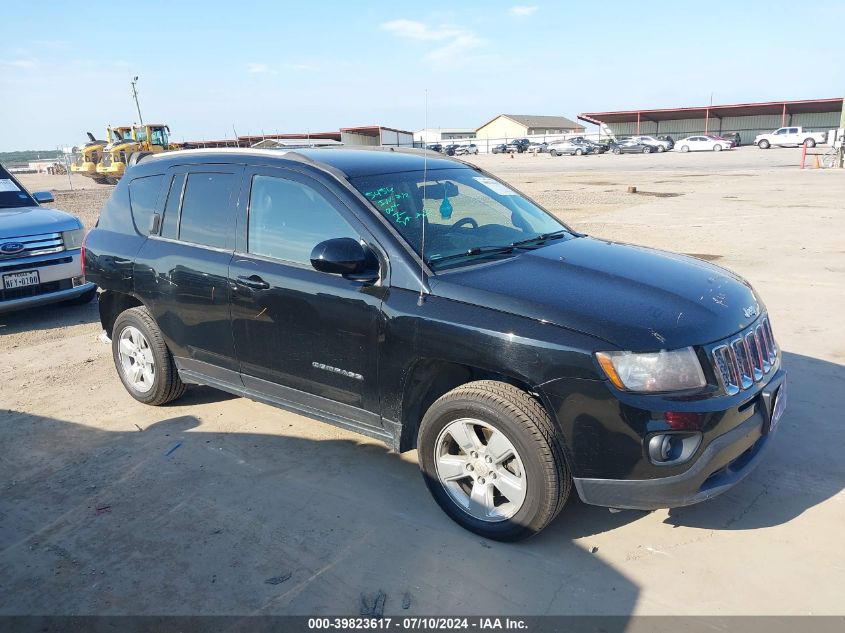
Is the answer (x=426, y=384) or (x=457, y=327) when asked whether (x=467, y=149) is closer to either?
(x=426, y=384)

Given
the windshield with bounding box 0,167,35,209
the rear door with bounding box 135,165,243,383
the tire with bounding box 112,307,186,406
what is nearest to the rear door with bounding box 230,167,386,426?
the rear door with bounding box 135,165,243,383

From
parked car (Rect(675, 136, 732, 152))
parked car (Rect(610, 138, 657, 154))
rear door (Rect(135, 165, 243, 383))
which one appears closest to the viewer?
rear door (Rect(135, 165, 243, 383))

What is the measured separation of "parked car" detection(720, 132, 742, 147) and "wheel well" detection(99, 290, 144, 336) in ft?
196

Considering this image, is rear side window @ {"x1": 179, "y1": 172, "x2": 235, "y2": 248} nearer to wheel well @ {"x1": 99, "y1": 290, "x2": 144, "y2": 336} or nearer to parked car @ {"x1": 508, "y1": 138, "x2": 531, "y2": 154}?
wheel well @ {"x1": 99, "y1": 290, "x2": 144, "y2": 336}

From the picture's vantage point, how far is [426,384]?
142 inches

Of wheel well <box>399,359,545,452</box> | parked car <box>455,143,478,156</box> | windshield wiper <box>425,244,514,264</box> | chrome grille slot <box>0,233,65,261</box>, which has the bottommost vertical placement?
parked car <box>455,143,478,156</box>

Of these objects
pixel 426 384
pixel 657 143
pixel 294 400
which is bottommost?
pixel 657 143

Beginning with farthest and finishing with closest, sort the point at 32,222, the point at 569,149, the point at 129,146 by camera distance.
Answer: the point at 569,149 → the point at 129,146 → the point at 32,222

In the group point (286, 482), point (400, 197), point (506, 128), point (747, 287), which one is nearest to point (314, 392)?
point (286, 482)

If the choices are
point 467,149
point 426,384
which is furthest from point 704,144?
point 426,384

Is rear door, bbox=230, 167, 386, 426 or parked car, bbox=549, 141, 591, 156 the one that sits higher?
rear door, bbox=230, 167, 386, 426

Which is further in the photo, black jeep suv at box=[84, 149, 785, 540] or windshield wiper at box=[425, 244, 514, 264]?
windshield wiper at box=[425, 244, 514, 264]

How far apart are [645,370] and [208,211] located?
3069mm

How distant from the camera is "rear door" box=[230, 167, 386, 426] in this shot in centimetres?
376
